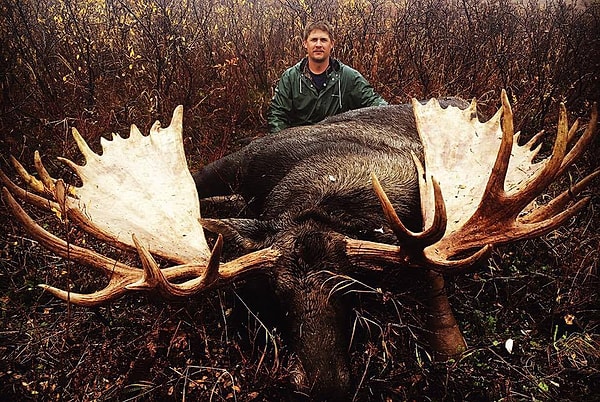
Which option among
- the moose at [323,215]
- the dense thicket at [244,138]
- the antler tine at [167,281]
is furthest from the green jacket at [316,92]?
the antler tine at [167,281]

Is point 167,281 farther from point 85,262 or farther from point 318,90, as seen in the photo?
point 318,90

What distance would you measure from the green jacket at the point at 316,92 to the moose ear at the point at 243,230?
3.09 m

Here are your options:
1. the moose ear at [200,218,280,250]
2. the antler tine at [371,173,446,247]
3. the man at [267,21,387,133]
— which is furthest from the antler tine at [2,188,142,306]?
the man at [267,21,387,133]

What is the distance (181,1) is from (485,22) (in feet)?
13.8

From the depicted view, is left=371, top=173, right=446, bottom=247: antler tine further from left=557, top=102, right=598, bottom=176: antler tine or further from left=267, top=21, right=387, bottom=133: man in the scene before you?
left=267, top=21, right=387, bottom=133: man

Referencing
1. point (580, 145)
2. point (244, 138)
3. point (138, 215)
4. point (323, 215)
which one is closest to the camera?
point (580, 145)

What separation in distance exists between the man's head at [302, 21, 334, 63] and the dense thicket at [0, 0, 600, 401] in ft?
3.12

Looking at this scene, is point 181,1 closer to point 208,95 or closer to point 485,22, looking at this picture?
point 208,95

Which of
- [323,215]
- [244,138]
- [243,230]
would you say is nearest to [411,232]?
[323,215]

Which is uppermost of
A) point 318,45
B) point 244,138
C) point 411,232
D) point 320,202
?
point 318,45

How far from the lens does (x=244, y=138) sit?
5660mm

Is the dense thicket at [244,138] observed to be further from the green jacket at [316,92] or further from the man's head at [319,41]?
the man's head at [319,41]

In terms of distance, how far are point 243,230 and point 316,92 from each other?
11.3ft

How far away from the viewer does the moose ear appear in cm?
277
